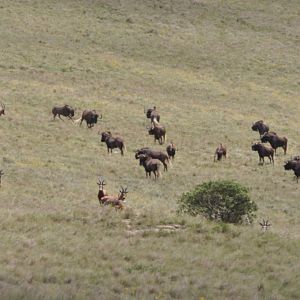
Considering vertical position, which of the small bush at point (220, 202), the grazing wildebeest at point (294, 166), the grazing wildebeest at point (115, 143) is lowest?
the small bush at point (220, 202)

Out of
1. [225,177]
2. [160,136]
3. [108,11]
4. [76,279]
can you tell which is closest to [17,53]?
[108,11]

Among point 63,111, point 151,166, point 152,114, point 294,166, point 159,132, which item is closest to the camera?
point 151,166

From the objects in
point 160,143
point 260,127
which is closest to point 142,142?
point 160,143

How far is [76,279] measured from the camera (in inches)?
576

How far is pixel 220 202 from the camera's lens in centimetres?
2197

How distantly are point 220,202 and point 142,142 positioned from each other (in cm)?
1854

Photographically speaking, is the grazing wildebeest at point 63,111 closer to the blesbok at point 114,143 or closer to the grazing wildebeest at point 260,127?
the blesbok at point 114,143

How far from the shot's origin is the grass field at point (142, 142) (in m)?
15.7

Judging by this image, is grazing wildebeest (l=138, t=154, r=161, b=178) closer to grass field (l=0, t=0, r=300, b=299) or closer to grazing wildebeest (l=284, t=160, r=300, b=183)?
grass field (l=0, t=0, r=300, b=299)

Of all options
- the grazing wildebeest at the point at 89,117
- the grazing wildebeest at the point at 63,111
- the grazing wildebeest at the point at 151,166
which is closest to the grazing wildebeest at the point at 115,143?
the grazing wildebeest at the point at 151,166

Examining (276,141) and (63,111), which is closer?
(276,141)

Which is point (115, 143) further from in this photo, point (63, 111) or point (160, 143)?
point (63, 111)

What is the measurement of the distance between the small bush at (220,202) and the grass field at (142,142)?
0.97 metres

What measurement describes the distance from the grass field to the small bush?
3.20 ft
